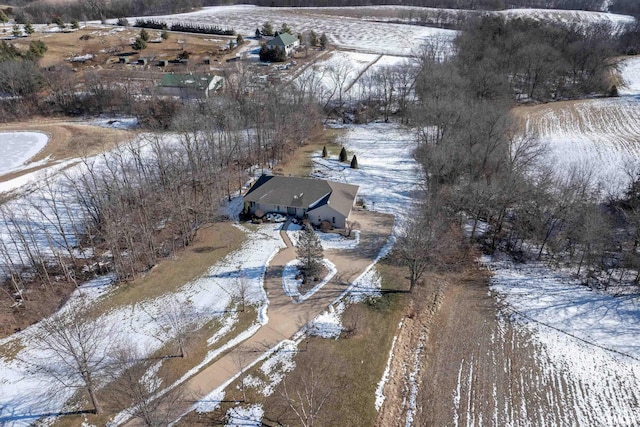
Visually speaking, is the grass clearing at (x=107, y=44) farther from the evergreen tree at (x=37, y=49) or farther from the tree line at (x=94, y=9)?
the tree line at (x=94, y=9)

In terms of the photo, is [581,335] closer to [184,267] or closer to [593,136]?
[184,267]

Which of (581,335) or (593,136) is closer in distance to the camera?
(581,335)

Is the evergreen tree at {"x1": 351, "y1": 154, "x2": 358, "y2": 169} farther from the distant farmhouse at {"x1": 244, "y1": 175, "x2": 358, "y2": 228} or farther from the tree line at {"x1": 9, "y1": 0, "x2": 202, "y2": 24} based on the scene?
the tree line at {"x1": 9, "y1": 0, "x2": 202, "y2": 24}

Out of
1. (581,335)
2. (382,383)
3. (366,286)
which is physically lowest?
(581,335)

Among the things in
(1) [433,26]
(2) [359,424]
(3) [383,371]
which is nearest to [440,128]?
(3) [383,371]

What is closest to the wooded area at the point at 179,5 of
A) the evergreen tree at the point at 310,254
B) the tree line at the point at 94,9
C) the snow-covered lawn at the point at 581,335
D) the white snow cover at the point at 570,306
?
the tree line at the point at 94,9

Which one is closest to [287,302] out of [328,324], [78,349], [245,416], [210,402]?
[328,324]

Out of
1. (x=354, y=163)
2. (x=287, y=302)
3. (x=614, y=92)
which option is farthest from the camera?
(x=614, y=92)

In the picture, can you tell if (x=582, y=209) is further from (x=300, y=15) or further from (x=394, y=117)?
(x=300, y=15)
